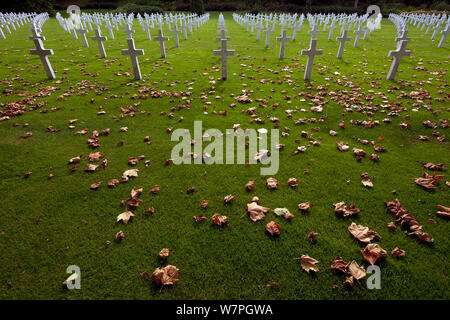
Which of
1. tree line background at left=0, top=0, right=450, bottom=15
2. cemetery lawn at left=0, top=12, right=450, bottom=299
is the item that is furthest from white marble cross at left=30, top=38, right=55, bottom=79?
tree line background at left=0, top=0, right=450, bottom=15

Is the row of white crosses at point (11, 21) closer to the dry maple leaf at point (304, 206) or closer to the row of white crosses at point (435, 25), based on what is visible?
the dry maple leaf at point (304, 206)

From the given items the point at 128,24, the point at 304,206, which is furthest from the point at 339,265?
the point at 128,24

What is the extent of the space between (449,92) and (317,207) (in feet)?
23.8

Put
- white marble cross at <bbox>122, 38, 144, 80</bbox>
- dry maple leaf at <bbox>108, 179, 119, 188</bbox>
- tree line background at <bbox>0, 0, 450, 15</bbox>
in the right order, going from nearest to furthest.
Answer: dry maple leaf at <bbox>108, 179, 119, 188</bbox>
white marble cross at <bbox>122, 38, 144, 80</bbox>
tree line background at <bbox>0, 0, 450, 15</bbox>

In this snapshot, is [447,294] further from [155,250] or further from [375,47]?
[375,47]

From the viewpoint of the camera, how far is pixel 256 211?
290 cm

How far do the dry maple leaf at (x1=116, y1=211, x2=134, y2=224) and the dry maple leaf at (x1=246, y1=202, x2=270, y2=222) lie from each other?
1.63 metres

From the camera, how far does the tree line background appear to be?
105 ft

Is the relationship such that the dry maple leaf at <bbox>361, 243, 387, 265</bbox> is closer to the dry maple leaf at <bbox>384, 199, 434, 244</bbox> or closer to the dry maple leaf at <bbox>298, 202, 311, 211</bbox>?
the dry maple leaf at <bbox>384, 199, 434, 244</bbox>

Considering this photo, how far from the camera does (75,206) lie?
3.05m

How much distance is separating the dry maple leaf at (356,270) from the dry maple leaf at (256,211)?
108 centimetres

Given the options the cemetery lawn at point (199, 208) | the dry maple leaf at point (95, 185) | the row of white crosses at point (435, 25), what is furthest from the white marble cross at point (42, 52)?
the row of white crosses at point (435, 25)

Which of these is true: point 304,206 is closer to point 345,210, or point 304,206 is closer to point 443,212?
point 345,210

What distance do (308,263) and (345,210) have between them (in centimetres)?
102
